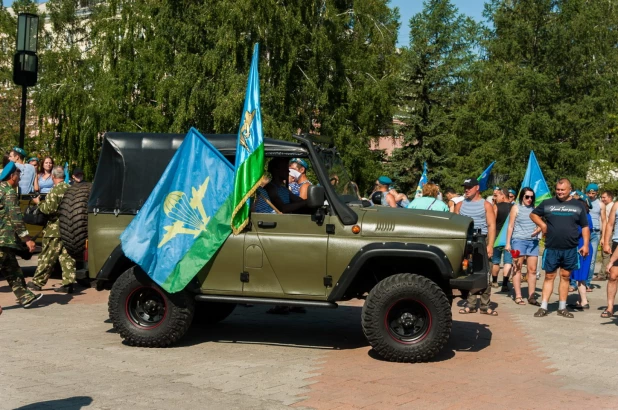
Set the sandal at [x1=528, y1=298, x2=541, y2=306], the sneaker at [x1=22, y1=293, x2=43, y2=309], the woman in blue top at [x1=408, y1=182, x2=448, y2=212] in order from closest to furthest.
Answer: the sneaker at [x1=22, y1=293, x2=43, y2=309], the woman in blue top at [x1=408, y1=182, x2=448, y2=212], the sandal at [x1=528, y1=298, x2=541, y2=306]

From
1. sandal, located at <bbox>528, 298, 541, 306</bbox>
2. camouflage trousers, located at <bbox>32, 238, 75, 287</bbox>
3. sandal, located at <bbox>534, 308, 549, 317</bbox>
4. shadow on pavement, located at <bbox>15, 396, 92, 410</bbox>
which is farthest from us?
sandal, located at <bbox>528, 298, 541, 306</bbox>

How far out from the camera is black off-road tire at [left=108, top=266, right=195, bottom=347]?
869 cm

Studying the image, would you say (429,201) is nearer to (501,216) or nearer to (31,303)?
(501,216)

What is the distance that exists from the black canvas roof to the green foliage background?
2410cm

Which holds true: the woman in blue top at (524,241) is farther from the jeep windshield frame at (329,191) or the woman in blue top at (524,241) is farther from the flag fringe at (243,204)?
the flag fringe at (243,204)

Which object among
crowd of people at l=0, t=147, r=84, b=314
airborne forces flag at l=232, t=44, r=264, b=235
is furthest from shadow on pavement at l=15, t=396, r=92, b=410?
crowd of people at l=0, t=147, r=84, b=314

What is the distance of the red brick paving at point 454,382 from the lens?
267 inches

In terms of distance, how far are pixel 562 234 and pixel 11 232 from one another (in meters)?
7.41

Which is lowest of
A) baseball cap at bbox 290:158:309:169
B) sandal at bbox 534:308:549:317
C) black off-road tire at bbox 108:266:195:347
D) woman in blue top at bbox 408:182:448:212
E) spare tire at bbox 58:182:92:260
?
sandal at bbox 534:308:549:317

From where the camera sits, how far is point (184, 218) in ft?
28.4

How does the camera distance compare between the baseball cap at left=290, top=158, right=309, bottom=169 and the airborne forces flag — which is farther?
the baseball cap at left=290, top=158, right=309, bottom=169

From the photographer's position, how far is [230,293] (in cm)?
860

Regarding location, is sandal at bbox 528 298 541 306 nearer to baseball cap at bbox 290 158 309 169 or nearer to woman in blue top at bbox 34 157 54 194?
baseball cap at bbox 290 158 309 169

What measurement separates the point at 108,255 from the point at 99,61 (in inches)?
1236
